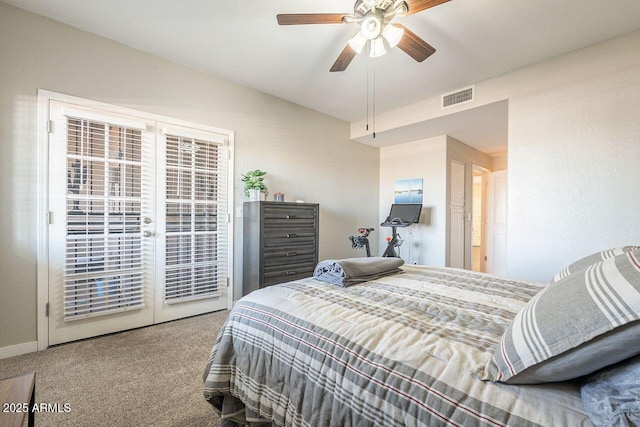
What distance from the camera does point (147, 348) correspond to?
2.33m

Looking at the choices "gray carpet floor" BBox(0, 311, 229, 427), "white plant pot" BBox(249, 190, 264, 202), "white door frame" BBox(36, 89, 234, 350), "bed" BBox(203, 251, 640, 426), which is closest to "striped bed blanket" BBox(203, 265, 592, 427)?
"bed" BBox(203, 251, 640, 426)

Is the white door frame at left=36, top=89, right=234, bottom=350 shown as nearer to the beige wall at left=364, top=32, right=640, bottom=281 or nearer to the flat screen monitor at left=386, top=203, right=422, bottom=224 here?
the flat screen monitor at left=386, top=203, right=422, bottom=224

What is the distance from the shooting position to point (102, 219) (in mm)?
2566

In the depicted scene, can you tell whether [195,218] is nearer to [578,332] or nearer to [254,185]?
[254,185]

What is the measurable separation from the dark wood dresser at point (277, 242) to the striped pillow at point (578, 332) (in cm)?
261

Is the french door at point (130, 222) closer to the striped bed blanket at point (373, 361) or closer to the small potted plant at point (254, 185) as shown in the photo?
the small potted plant at point (254, 185)

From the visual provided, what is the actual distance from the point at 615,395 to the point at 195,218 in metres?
3.23

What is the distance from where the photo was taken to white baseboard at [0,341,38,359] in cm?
218

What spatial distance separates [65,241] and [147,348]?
1139 millimetres

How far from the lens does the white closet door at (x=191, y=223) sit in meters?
2.92

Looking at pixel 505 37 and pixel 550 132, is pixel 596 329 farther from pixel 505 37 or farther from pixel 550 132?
pixel 550 132

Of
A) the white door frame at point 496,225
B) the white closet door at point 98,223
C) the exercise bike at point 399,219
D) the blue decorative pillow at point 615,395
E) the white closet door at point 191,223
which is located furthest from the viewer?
the white door frame at point 496,225

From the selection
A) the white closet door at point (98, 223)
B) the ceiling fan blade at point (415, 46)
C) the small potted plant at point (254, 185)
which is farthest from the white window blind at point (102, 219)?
the ceiling fan blade at point (415, 46)

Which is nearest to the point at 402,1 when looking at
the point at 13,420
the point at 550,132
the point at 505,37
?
the point at 505,37
